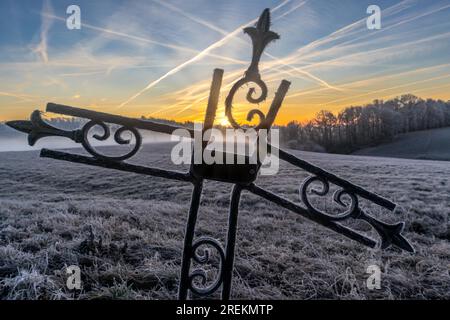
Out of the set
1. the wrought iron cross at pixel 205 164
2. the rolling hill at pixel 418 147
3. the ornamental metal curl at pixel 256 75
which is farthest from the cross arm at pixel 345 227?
the rolling hill at pixel 418 147

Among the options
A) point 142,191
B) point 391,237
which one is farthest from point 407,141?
point 391,237

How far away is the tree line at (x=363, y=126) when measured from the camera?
211 feet

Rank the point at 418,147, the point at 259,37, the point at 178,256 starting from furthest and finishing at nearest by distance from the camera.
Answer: the point at 418,147 < the point at 178,256 < the point at 259,37

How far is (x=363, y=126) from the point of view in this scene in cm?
6731

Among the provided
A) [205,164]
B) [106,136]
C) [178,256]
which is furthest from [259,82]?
[178,256]

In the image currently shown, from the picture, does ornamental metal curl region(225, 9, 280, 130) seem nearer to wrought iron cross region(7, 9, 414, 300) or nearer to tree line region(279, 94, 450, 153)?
wrought iron cross region(7, 9, 414, 300)

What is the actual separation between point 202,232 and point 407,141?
229 ft

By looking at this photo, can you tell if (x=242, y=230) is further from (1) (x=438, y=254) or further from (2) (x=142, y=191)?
(2) (x=142, y=191)

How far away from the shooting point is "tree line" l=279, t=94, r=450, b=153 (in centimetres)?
6444

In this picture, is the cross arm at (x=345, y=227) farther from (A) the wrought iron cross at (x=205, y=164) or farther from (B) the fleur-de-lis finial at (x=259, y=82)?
(B) the fleur-de-lis finial at (x=259, y=82)

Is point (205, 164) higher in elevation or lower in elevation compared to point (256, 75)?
lower

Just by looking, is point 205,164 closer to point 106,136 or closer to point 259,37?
point 106,136

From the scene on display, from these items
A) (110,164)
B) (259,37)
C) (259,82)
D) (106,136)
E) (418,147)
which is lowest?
(110,164)
